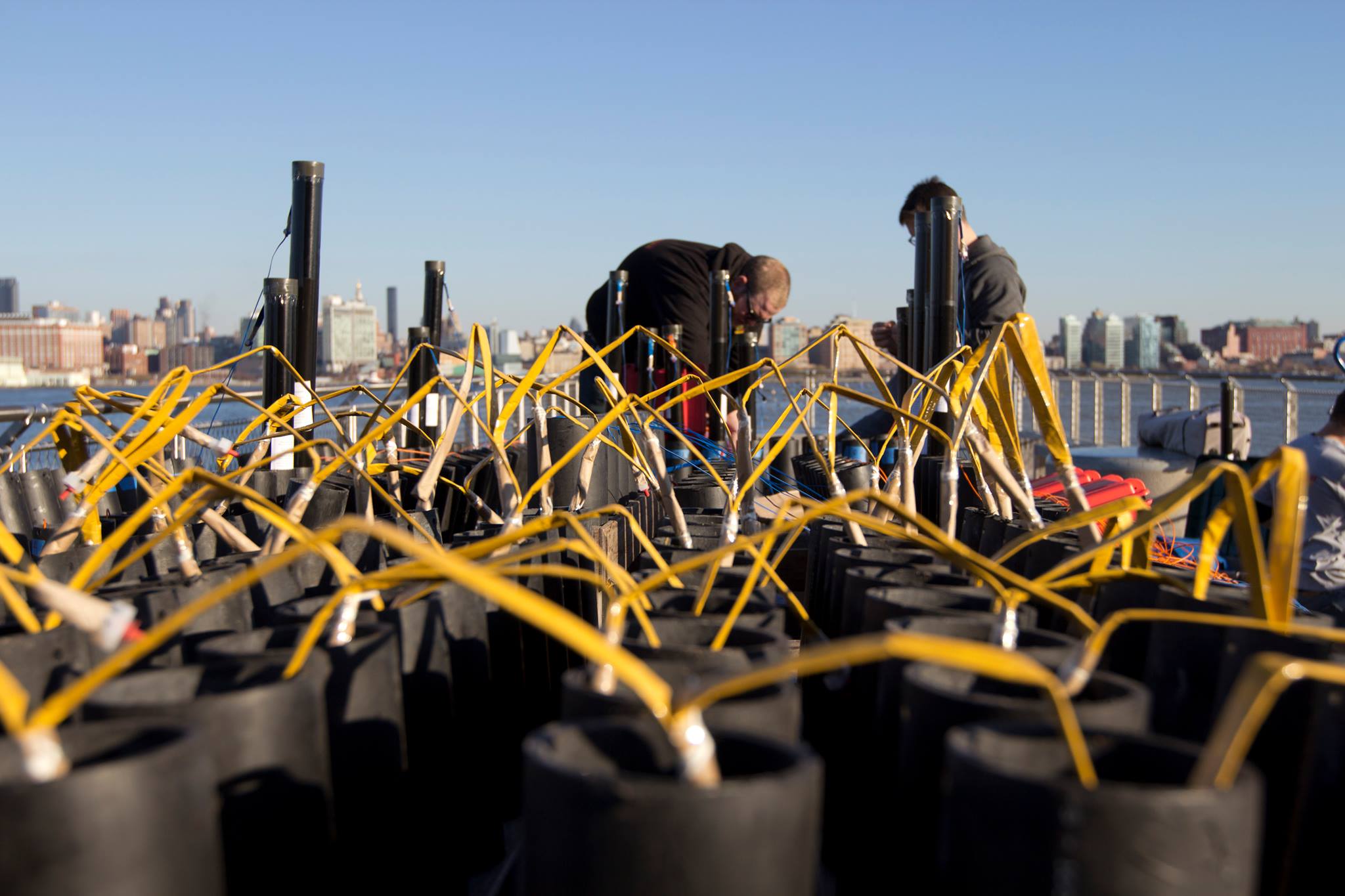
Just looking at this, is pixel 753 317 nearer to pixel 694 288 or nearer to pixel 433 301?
pixel 694 288

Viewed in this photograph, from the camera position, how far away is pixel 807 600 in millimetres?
2115

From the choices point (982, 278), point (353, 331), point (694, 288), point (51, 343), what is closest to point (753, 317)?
point (694, 288)

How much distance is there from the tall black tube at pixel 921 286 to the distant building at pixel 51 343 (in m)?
103

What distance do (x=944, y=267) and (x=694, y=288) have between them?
3.22 m

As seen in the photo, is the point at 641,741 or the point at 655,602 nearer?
the point at 641,741

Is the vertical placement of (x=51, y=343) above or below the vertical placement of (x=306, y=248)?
above

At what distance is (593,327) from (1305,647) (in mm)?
7670

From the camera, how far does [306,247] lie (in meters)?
4.57

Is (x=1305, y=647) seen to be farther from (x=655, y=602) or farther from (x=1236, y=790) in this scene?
(x=655, y=602)

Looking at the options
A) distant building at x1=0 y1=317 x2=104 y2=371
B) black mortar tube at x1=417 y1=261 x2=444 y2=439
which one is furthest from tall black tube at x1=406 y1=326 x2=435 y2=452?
distant building at x1=0 y1=317 x2=104 y2=371

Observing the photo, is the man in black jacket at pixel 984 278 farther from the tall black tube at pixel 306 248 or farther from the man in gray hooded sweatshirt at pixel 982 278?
the tall black tube at pixel 306 248

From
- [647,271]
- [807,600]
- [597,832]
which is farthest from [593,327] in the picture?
[597,832]

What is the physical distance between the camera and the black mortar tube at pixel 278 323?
168 inches

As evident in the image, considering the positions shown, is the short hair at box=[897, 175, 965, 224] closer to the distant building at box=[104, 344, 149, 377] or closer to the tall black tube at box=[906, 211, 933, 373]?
the tall black tube at box=[906, 211, 933, 373]
